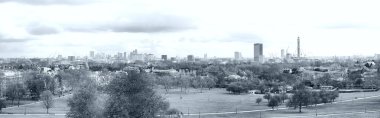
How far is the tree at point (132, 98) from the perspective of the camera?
27.2m

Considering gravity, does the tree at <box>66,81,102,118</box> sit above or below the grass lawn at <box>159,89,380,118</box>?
above

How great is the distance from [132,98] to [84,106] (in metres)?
6.49

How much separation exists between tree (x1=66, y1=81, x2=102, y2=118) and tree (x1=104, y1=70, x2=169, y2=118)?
9.21 feet

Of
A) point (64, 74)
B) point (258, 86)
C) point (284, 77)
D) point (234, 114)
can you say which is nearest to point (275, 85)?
point (258, 86)

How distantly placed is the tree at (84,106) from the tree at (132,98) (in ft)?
9.21

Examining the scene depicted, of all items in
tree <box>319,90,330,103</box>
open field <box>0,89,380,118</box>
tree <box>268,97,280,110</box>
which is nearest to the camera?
open field <box>0,89,380,118</box>

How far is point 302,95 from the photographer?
50.2m

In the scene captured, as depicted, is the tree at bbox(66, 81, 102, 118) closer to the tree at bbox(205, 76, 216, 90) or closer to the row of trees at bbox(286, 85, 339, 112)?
the row of trees at bbox(286, 85, 339, 112)

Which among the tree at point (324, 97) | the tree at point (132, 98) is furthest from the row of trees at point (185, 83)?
the tree at point (132, 98)

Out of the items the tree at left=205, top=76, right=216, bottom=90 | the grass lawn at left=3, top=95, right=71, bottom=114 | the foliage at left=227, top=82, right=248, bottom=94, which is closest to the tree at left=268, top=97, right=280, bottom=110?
the foliage at left=227, top=82, right=248, bottom=94

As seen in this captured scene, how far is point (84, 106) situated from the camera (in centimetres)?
3278

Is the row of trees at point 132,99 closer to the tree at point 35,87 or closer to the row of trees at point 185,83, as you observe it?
the tree at point 35,87

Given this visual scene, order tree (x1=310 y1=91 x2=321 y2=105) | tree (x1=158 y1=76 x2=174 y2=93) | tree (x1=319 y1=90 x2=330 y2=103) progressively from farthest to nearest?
tree (x1=158 y1=76 x2=174 y2=93)
tree (x1=319 y1=90 x2=330 y2=103)
tree (x1=310 y1=91 x2=321 y2=105)

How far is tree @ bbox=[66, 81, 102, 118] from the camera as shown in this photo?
31.5 meters
